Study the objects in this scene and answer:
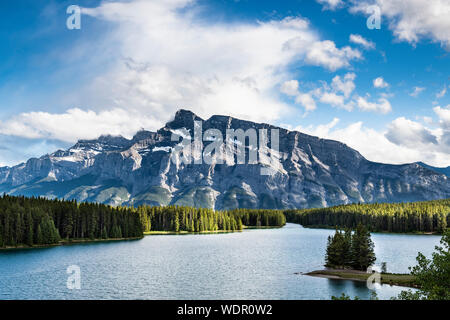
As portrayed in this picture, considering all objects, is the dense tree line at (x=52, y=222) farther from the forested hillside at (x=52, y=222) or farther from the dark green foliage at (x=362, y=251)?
the dark green foliage at (x=362, y=251)

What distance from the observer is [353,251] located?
9125 centimetres

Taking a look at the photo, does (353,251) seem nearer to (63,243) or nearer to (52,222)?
(52,222)

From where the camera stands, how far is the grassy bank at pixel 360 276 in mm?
72125

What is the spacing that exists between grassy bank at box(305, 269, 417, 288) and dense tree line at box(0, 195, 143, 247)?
114m

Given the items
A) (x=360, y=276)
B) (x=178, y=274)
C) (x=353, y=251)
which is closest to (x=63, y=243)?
(x=178, y=274)

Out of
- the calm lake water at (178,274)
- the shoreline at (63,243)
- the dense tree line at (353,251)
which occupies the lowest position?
the shoreline at (63,243)

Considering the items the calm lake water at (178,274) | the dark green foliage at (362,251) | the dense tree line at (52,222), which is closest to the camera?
the calm lake water at (178,274)

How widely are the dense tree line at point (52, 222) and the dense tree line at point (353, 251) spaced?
115976 millimetres

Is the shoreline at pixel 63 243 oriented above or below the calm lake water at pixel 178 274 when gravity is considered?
below

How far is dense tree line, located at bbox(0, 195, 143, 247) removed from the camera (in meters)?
145

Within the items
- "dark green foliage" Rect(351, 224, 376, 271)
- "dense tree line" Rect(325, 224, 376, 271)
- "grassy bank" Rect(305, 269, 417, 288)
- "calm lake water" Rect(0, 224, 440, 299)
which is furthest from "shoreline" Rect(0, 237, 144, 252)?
"dark green foliage" Rect(351, 224, 376, 271)

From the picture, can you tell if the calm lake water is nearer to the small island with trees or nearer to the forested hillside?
the small island with trees

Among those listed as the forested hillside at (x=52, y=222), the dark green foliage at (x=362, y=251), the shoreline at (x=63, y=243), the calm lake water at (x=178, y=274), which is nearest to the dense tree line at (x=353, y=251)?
the dark green foliage at (x=362, y=251)

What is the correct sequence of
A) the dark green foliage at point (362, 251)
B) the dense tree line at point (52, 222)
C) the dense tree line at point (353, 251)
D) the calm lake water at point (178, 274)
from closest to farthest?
the calm lake water at point (178, 274) → the dark green foliage at point (362, 251) → the dense tree line at point (353, 251) → the dense tree line at point (52, 222)
